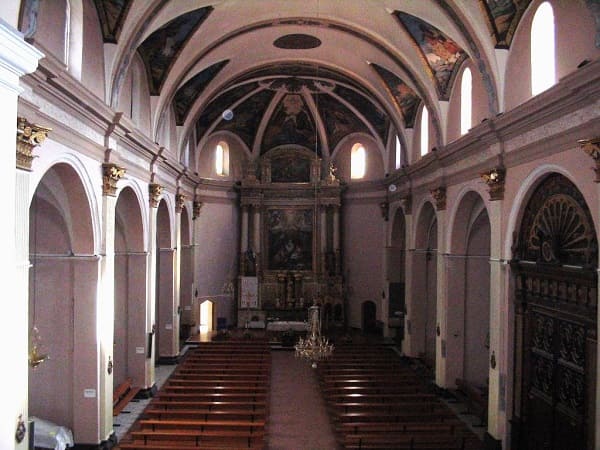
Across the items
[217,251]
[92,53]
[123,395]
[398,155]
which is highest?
[92,53]

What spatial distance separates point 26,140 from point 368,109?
20.1 meters

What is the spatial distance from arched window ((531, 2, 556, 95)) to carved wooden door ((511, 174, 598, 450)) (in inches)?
80.4

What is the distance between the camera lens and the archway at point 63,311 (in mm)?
12906

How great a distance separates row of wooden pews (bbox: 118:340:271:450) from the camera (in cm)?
1275

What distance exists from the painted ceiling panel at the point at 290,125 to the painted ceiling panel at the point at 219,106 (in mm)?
2640

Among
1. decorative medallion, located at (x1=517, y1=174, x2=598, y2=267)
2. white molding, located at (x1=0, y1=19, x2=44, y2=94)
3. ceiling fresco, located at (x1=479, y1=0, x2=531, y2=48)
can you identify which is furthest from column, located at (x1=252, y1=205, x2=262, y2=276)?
white molding, located at (x1=0, y1=19, x2=44, y2=94)

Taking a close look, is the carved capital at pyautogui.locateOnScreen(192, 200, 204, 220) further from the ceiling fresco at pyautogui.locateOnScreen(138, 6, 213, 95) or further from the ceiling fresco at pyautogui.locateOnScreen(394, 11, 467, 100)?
the ceiling fresco at pyautogui.locateOnScreen(394, 11, 467, 100)

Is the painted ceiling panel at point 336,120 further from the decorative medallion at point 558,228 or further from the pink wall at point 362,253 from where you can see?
the decorative medallion at point 558,228

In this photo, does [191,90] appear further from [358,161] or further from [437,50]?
[358,161]

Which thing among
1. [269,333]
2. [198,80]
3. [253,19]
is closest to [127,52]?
[253,19]

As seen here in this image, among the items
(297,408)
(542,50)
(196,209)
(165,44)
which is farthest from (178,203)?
(542,50)

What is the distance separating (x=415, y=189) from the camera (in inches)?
887

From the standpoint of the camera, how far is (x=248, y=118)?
29250 millimetres

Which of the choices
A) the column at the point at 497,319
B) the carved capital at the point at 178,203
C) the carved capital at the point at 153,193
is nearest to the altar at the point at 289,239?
the carved capital at the point at 178,203
